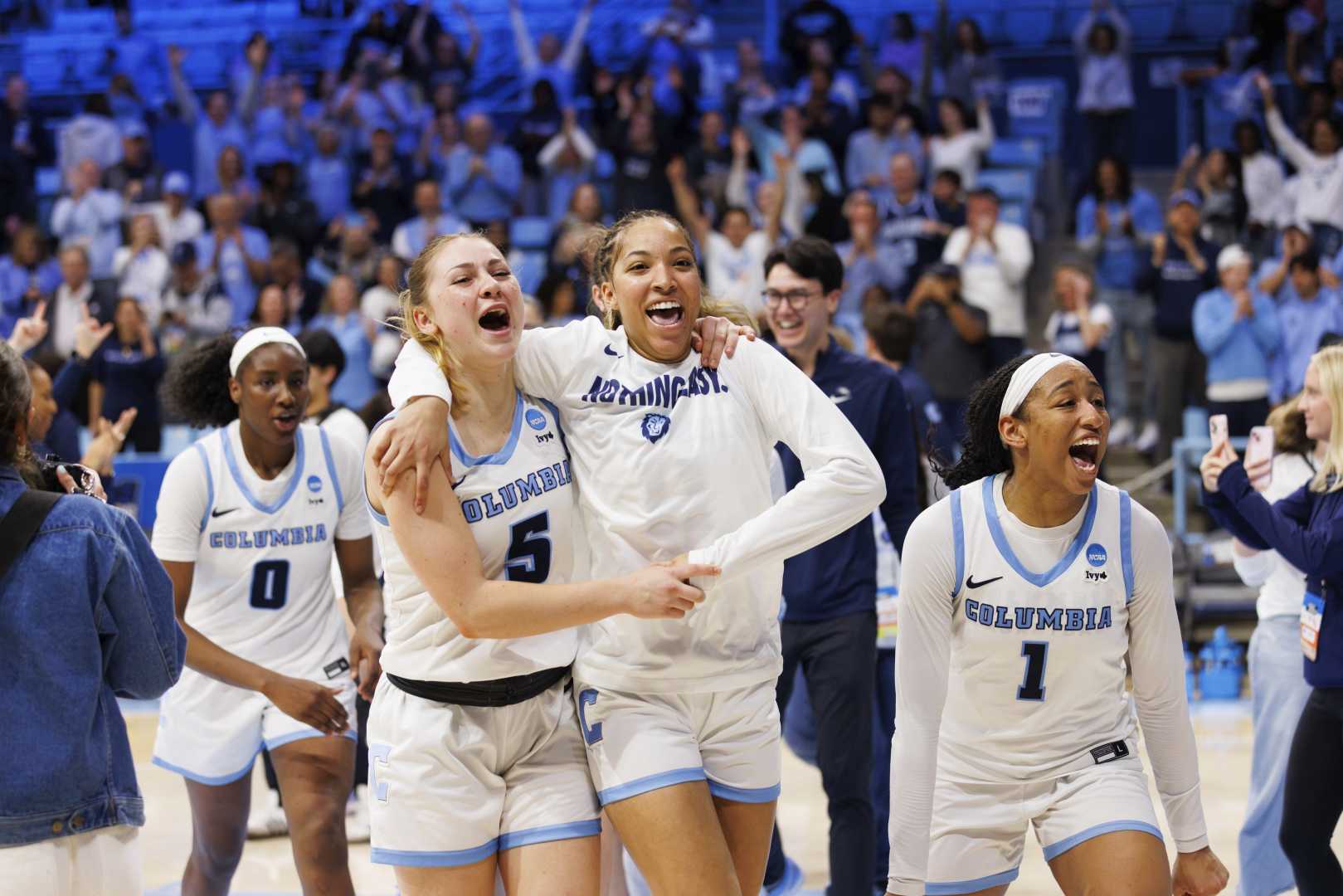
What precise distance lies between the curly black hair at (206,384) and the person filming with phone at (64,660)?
1976 mm

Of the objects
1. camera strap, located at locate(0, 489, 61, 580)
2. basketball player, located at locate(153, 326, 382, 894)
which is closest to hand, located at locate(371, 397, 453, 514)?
camera strap, located at locate(0, 489, 61, 580)

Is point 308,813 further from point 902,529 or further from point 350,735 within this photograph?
point 902,529

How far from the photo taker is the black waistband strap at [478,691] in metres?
3.46

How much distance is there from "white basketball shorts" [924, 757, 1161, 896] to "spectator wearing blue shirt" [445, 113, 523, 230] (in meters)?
10.7

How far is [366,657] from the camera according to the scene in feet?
14.9

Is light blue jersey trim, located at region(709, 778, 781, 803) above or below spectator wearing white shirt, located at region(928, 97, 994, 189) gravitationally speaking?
below

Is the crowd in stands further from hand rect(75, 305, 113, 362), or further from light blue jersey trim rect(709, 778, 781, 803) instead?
light blue jersey trim rect(709, 778, 781, 803)

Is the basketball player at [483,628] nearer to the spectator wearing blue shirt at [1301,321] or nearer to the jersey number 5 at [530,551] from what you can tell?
the jersey number 5 at [530,551]

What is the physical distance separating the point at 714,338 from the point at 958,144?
990 centimetres

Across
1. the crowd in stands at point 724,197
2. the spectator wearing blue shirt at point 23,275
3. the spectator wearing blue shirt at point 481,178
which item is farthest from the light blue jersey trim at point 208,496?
the spectator wearing blue shirt at point 23,275

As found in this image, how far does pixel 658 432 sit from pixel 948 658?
0.91 metres

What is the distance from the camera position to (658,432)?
356cm

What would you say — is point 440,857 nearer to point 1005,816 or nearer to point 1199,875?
point 1005,816

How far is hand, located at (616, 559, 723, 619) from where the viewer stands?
10.6 ft
